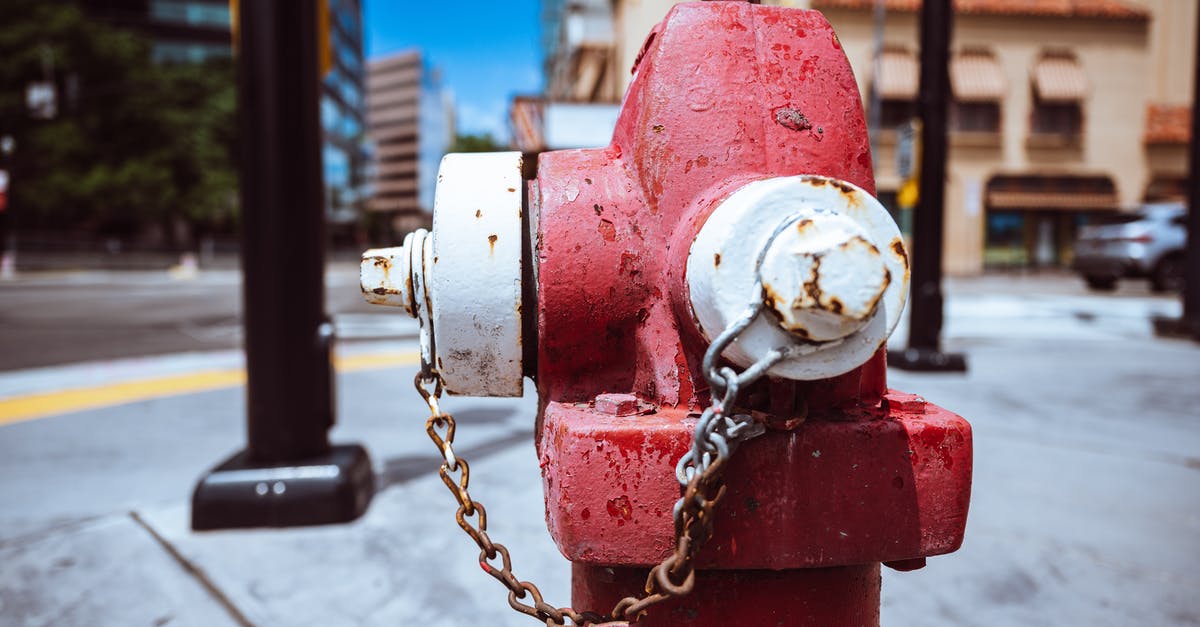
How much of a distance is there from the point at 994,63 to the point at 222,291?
70.9 feet

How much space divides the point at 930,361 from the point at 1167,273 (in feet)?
36.6

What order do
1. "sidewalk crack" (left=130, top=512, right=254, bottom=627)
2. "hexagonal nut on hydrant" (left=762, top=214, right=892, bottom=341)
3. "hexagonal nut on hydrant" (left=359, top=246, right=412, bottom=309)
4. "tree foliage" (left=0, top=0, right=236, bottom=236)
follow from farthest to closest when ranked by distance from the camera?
"tree foliage" (left=0, top=0, right=236, bottom=236), "sidewalk crack" (left=130, top=512, right=254, bottom=627), "hexagonal nut on hydrant" (left=359, top=246, right=412, bottom=309), "hexagonal nut on hydrant" (left=762, top=214, right=892, bottom=341)

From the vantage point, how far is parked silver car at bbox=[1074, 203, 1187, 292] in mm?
13016

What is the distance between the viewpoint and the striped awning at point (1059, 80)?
Result: 22.3 metres

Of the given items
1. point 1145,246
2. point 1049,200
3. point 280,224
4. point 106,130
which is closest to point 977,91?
point 1049,200

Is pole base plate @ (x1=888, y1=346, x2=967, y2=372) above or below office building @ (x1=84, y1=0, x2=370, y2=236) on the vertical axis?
below

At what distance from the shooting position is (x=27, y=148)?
1110 inches

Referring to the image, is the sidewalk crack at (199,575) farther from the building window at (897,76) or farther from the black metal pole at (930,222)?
the building window at (897,76)

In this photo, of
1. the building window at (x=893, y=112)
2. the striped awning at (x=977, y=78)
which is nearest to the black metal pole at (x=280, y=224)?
the building window at (x=893, y=112)

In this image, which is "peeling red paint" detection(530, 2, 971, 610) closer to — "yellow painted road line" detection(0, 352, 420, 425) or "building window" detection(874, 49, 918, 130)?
"yellow painted road line" detection(0, 352, 420, 425)

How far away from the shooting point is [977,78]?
22188mm

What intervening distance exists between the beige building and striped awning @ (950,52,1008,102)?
0.10 ft

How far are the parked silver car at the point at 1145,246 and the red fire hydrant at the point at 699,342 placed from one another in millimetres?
15002

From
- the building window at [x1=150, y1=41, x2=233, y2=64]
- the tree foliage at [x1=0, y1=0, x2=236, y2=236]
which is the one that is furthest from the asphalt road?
the building window at [x1=150, y1=41, x2=233, y2=64]
